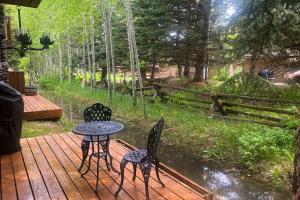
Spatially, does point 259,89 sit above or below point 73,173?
above

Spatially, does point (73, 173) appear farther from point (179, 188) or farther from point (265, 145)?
point (265, 145)

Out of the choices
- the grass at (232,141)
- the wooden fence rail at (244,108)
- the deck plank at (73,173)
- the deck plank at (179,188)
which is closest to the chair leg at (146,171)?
the deck plank at (179,188)

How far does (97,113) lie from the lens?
4230mm

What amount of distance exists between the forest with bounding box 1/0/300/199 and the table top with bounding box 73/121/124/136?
2.10 meters

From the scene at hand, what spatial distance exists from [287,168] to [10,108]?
14.9ft

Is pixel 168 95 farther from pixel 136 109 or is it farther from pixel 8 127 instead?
pixel 8 127

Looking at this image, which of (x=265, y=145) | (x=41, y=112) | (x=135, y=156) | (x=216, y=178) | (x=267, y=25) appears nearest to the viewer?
(x=135, y=156)

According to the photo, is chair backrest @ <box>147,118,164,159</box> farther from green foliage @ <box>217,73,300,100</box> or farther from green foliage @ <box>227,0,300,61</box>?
green foliage @ <box>217,73,300,100</box>

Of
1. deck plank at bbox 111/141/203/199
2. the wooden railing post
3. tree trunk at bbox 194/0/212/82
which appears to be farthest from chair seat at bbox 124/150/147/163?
tree trunk at bbox 194/0/212/82

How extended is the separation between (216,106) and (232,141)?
217 cm

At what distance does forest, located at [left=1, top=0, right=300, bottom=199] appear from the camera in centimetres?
588

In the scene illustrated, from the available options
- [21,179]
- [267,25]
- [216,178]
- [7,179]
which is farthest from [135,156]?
[267,25]

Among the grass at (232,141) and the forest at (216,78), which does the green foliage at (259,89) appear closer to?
the forest at (216,78)

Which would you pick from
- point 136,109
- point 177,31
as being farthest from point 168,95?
point 177,31
